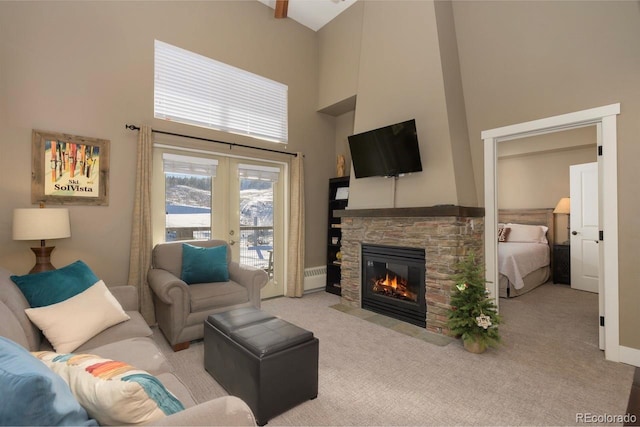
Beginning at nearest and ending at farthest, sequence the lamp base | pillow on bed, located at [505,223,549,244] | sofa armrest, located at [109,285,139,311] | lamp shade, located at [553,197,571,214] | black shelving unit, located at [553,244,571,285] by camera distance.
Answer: sofa armrest, located at [109,285,139,311] → the lamp base → black shelving unit, located at [553,244,571,285] → lamp shade, located at [553,197,571,214] → pillow on bed, located at [505,223,549,244]

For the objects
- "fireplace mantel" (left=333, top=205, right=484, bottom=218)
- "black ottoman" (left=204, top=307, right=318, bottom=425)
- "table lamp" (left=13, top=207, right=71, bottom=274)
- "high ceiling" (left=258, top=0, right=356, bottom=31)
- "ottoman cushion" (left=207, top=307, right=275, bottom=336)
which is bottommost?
"black ottoman" (left=204, top=307, right=318, bottom=425)

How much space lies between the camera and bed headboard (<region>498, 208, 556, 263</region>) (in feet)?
18.9

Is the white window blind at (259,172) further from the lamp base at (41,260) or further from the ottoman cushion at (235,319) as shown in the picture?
the ottoman cushion at (235,319)

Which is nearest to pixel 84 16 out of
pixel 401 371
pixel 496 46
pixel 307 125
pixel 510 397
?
pixel 307 125

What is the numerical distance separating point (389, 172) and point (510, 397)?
243 cm

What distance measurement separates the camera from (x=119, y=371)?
102 cm

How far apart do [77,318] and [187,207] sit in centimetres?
211

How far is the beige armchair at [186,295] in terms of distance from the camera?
8.93 feet

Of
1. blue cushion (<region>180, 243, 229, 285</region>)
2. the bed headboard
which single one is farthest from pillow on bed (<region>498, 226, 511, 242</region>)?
blue cushion (<region>180, 243, 229, 285</region>)

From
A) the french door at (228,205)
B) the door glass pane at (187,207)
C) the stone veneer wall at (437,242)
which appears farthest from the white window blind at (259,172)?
the stone veneer wall at (437,242)

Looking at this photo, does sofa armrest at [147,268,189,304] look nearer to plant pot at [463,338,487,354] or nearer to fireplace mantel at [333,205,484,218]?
fireplace mantel at [333,205,484,218]

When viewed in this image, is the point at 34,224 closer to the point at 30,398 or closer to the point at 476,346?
the point at 30,398

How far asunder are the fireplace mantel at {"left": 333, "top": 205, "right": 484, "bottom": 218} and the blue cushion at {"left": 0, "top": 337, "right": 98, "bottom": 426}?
10.1 ft

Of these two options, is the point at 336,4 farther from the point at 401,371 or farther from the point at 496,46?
the point at 401,371
